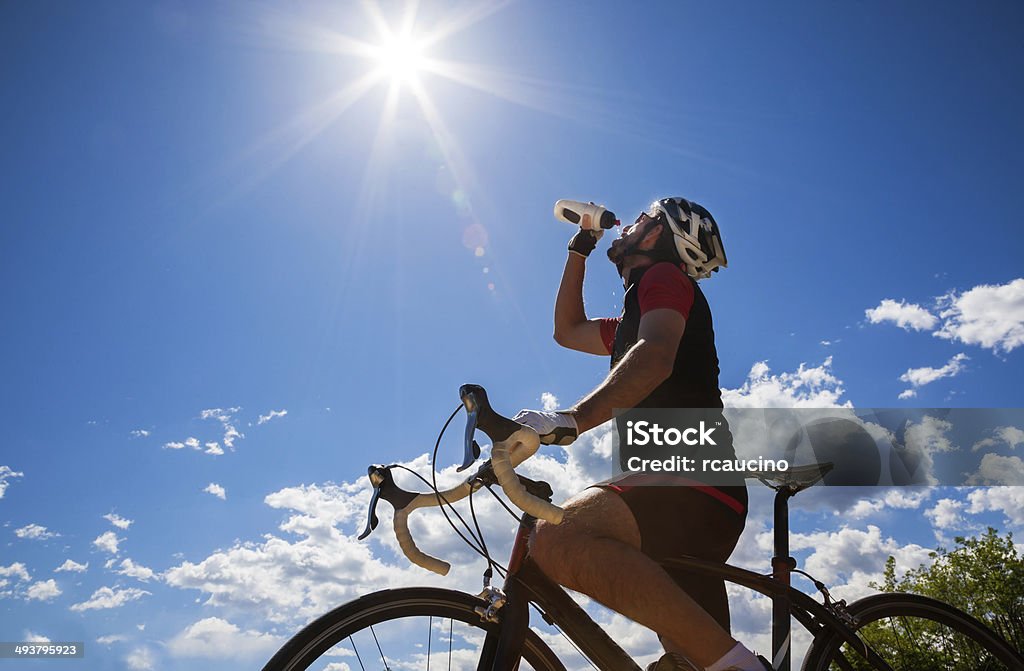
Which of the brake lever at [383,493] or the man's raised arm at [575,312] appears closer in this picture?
the brake lever at [383,493]

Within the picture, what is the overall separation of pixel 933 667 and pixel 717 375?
3131 mm

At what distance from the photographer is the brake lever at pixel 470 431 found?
7.07 feet

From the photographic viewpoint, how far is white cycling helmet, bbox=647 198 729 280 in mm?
3742

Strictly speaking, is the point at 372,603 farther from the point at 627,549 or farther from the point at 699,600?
the point at 699,600

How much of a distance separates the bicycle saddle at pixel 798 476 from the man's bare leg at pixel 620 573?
1.24 metres

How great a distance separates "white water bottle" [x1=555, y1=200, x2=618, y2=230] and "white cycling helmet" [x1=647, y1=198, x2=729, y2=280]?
0.83ft

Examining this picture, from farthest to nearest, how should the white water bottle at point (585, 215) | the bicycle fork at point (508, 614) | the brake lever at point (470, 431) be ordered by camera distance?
the white water bottle at point (585, 215) → the bicycle fork at point (508, 614) → the brake lever at point (470, 431)

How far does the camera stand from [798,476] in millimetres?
3930

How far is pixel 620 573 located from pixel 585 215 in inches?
81.3

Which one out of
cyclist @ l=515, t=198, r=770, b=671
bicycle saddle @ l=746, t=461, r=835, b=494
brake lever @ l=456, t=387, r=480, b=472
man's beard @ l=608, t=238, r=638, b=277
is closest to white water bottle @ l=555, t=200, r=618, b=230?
man's beard @ l=608, t=238, r=638, b=277

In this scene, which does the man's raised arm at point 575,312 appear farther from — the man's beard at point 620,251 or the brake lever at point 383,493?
the brake lever at point 383,493

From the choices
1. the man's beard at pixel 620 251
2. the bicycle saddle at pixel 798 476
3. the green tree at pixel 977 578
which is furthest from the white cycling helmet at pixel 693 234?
the green tree at pixel 977 578

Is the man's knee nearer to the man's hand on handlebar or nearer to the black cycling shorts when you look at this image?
the black cycling shorts

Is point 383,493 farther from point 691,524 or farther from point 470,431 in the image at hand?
point 691,524
